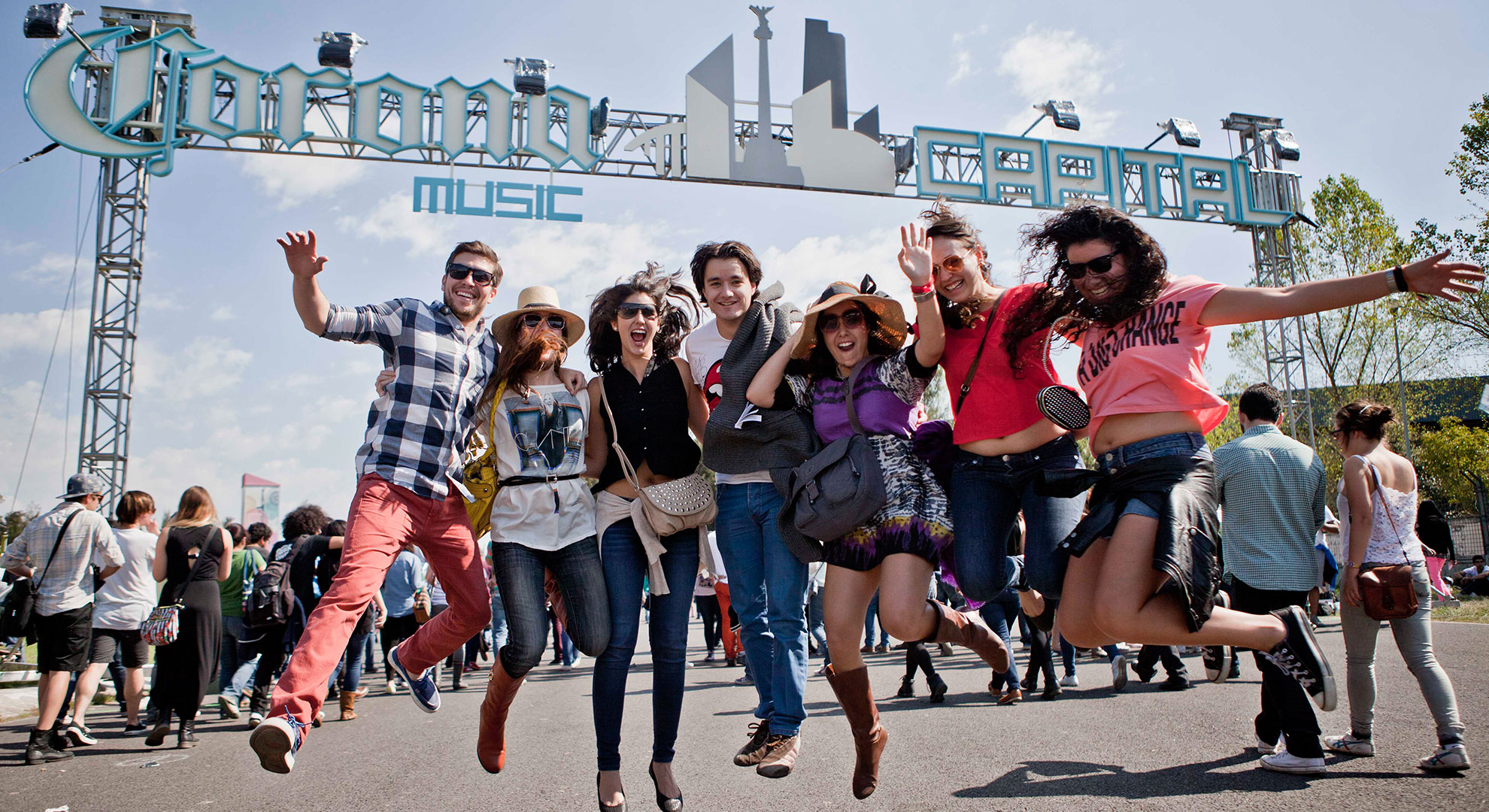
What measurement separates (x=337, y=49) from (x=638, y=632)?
620 inches

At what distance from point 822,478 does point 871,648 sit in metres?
11.2

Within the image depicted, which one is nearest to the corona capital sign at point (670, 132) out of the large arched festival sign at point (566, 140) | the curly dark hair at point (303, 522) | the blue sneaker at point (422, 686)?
the large arched festival sign at point (566, 140)

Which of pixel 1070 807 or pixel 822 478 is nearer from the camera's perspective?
pixel 822 478

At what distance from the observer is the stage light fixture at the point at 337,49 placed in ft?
53.6

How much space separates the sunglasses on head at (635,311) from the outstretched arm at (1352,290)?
2579 mm

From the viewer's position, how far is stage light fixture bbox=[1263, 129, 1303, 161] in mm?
21359

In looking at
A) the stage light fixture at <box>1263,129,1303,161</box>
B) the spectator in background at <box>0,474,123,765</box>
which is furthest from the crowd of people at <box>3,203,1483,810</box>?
the stage light fixture at <box>1263,129,1303,161</box>

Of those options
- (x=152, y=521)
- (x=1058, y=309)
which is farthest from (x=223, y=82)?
(x=1058, y=309)

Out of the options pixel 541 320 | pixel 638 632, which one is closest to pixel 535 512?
pixel 638 632

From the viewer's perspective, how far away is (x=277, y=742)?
318 centimetres

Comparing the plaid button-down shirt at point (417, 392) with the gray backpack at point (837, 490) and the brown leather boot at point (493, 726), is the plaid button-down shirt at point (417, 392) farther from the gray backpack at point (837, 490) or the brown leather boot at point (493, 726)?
the gray backpack at point (837, 490)

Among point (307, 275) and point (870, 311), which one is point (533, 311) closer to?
point (307, 275)

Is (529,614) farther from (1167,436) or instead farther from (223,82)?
(223,82)

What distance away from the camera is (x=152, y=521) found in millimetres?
8922
